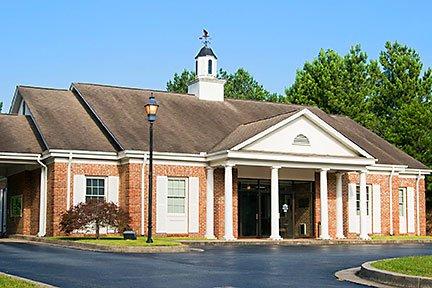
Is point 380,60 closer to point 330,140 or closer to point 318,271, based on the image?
point 330,140

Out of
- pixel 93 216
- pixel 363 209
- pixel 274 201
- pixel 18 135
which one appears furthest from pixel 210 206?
pixel 18 135

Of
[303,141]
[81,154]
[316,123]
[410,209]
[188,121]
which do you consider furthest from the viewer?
[410,209]

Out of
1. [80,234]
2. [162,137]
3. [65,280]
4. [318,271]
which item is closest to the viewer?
[65,280]

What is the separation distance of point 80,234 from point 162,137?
570 cm

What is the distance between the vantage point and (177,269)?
16062mm

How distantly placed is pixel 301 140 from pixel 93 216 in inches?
411

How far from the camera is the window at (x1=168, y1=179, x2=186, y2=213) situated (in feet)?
106

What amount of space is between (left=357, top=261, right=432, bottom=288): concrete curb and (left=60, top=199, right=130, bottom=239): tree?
15247mm

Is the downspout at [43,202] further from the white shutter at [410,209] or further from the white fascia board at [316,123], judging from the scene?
the white shutter at [410,209]

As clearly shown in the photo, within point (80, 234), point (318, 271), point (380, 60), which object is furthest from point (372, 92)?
point (318, 271)

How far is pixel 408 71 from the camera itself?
62406mm

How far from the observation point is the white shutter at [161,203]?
32.0 m

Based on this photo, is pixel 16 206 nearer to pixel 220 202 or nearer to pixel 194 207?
pixel 194 207

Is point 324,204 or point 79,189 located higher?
point 79,189
